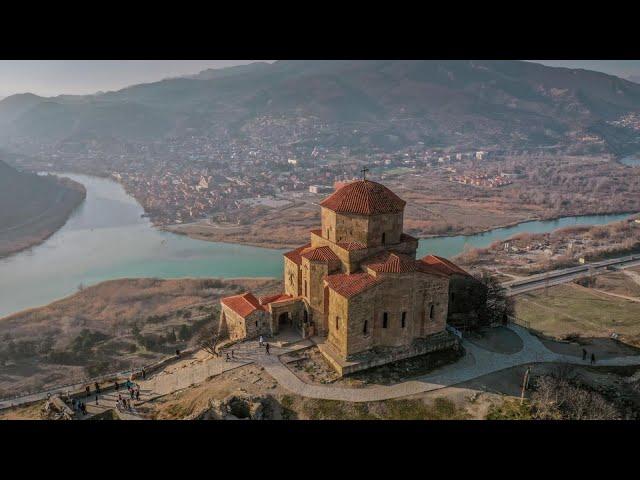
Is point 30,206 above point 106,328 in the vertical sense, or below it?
above

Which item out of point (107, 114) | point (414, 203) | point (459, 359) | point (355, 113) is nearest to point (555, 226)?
point (414, 203)

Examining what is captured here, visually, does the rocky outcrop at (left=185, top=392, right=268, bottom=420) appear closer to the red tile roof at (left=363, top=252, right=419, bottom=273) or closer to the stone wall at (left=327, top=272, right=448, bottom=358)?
the stone wall at (left=327, top=272, right=448, bottom=358)

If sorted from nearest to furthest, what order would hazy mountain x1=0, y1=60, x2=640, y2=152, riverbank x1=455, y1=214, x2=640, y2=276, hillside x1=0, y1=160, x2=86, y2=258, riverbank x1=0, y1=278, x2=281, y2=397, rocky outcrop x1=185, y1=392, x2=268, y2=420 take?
rocky outcrop x1=185, y1=392, x2=268, y2=420, riverbank x1=0, y1=278, x2=281, y2=397, riverbank x1=455, y1=214, x2=640, y2=276, hillside x1=0, y1=160, x2=86, y2=258, hazy mountain x1=0, y1=60, x2=640, y2=152

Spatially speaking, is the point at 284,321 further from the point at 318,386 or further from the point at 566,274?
the point at 566,274

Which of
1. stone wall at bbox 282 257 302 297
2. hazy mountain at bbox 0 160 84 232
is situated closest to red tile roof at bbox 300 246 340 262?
stone wall at bbox 282 257 302 297

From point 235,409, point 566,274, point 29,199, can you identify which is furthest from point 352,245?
point 29,199
